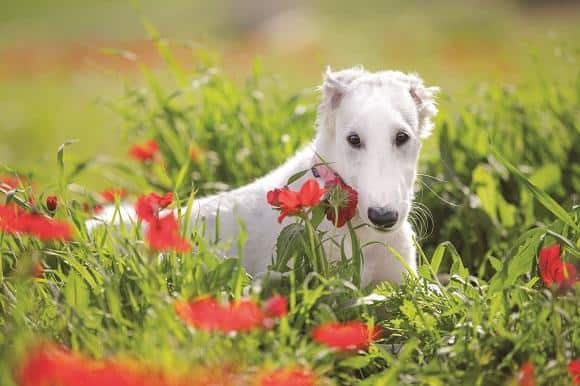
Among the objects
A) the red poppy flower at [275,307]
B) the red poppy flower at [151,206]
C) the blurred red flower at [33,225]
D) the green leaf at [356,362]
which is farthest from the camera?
the red poppy flower at [151,206]

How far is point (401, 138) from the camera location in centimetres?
339

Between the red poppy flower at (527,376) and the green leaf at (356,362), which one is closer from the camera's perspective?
the red poppy flower at (527,376)

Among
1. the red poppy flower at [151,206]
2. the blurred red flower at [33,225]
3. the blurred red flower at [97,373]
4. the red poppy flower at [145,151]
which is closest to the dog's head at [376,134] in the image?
the red poppy flower at [151,206]

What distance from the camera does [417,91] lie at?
12.1 ft

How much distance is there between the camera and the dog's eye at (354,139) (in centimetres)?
338

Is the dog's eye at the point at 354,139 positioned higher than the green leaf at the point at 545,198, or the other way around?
the dog's eye at the point at 354,139

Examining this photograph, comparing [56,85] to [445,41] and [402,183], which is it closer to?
[445,41]

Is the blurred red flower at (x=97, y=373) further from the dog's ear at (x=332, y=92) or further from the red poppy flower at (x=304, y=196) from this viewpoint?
the dog's ear at (x=332, y=92)

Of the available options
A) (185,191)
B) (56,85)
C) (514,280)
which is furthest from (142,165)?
(56,85)

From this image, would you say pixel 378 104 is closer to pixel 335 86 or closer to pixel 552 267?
pixel 335 86

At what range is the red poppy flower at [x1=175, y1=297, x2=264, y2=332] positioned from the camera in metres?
2.42

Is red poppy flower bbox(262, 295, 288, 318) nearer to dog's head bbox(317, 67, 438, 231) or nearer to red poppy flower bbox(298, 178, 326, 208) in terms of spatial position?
red poppy flower bbox(298, 178, 326, 208)

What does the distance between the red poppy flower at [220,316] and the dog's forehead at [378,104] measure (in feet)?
3.48

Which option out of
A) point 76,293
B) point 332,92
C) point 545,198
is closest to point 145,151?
point 332,92
